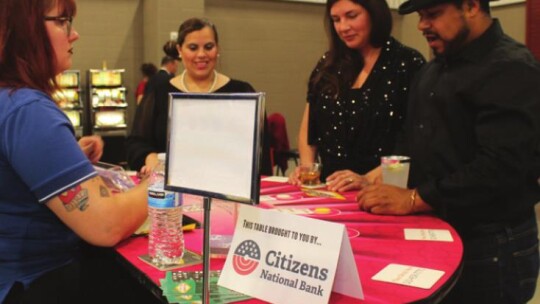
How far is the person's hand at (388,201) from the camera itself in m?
1.87

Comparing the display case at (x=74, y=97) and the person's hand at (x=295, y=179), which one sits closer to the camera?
the person's hand at (x=295, y=179)

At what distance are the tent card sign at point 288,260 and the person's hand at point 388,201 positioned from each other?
70 centimetres

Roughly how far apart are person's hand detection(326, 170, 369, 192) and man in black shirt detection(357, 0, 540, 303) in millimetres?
326

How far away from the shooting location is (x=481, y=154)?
68.6 inches

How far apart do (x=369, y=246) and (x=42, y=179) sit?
84 centimetres

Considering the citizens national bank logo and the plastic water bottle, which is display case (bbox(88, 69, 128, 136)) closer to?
the plastic water bottle

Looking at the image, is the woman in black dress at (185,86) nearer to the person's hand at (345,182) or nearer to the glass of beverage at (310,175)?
the glass of beverage at (310,175)

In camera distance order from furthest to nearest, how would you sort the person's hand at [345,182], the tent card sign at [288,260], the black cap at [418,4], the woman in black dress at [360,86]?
the woman in black dress at [360,86]
the person's hand at [345,182]
the black cap at [418,4]
the tent card sign at [288,260]

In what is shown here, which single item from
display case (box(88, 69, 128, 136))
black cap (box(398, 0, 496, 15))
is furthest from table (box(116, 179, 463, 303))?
display case (box(88, 69, 128, 136))

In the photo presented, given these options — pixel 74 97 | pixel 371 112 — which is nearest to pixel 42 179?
pixel 371 112

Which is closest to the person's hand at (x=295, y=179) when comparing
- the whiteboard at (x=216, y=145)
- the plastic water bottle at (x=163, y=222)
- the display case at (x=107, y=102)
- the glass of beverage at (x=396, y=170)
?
the glass of beverage at (x=396, y=170)

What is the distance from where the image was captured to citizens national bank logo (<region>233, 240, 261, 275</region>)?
1266 mm

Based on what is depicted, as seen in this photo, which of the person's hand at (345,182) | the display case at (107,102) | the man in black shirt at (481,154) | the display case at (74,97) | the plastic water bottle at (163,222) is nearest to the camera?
the plastic water bottle at (163,222)

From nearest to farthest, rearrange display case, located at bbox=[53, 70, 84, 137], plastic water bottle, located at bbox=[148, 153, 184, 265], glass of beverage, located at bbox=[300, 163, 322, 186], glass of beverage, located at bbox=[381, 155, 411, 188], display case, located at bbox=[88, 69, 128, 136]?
plastic water bottle, located at bbox=[148, 153, 184, 265] → glass of beverage, located at bbox=[381, 155, 411, 188] → glass of beverage, located at bbox=[300, 163, 322, 186] → display case, located at bbox=[53, 70, 84, 137] → display case, located at bbox=[88, 69, 128, 136]
